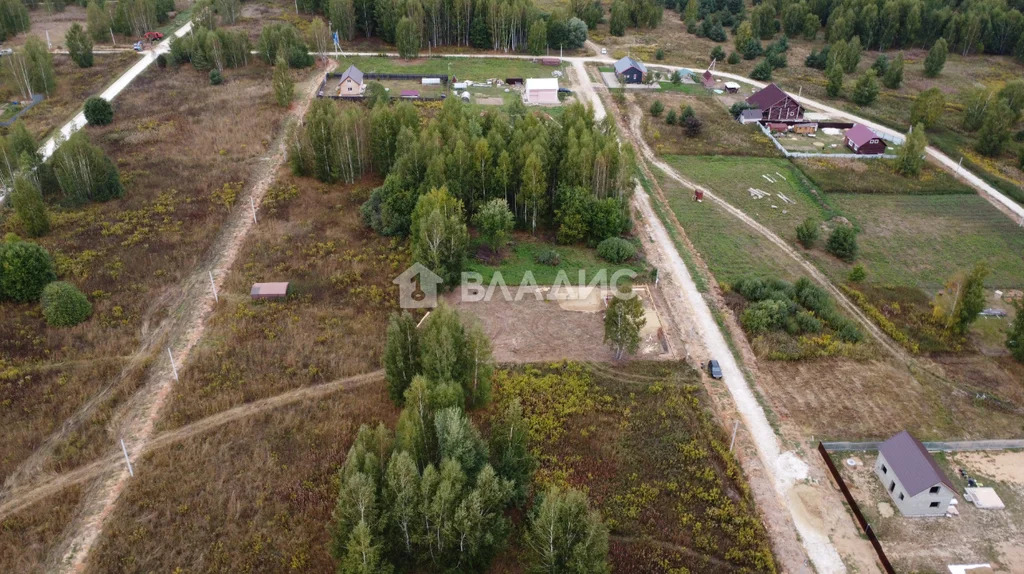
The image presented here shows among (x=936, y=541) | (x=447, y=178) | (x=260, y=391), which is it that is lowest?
(x=936, y=541)

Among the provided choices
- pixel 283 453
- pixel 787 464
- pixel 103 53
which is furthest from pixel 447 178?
pixel 103 53

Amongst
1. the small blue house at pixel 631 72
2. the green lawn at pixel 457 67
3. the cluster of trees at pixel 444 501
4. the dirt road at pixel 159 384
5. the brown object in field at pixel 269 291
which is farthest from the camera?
the green lawn at pixel 457 67

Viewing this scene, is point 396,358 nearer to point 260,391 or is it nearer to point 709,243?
point 260,391

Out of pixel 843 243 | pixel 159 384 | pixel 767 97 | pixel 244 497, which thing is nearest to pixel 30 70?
pixel 159 384

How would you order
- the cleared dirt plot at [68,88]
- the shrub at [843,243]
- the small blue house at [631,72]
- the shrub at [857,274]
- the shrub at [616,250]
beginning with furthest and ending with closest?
the small blue house at [631,72] < the cleared dirt plot at [68,88] < the shrub at [843,243] < the shrub at [616,250] < the shrub at [857,274]

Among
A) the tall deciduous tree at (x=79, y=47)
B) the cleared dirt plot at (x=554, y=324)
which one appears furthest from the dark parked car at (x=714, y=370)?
the tall deciduous tree at (x=79, y=47)

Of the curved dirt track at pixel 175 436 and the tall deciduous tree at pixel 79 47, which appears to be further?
the tall deciduous tree at pixel 79 47

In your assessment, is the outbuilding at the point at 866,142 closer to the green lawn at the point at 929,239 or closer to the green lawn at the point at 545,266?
the green lawn at the point at 929,239
